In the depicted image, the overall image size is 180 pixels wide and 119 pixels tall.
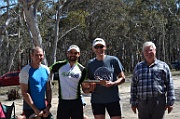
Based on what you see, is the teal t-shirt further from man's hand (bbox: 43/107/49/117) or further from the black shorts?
the black shorts

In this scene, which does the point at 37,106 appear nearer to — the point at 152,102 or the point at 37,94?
the point at 37,94

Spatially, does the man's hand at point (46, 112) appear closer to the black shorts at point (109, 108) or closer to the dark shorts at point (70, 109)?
the dark shorts at point (70, 109)

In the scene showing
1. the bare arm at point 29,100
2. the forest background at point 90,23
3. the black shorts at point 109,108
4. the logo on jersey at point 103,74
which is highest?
the forest background at point 90,23

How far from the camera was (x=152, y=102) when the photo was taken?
471 centimetres

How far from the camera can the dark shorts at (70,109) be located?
16.3 feet

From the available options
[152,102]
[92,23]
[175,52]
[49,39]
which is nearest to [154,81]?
[152,102]

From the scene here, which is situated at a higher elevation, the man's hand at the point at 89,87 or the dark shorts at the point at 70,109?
the man's hand at the point at 89,87

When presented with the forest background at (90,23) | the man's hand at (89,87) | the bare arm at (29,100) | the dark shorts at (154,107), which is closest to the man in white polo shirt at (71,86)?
the man's hand at (89,87)

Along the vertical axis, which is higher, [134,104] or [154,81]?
[154,81]

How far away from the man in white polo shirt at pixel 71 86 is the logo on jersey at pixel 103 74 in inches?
8.2

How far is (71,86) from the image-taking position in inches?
195

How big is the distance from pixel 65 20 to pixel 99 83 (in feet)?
88.6

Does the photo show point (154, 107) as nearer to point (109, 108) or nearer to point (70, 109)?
point (109, 108)

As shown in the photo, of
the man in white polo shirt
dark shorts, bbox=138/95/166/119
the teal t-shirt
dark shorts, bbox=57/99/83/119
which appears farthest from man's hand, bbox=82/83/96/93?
dark shorts, bbox=138/95/166/119
